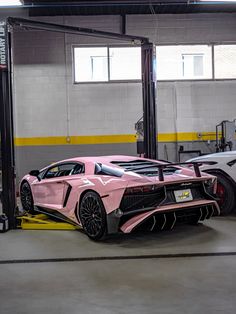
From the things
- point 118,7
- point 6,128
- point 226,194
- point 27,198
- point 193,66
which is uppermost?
point 118,7

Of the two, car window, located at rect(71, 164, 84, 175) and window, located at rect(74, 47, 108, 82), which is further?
window, located at rect(74, 47, 108, 82)

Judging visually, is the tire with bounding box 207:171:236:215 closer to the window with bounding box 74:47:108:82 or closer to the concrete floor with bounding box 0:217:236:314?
the concrete floor with bounding box 0:217:236:314

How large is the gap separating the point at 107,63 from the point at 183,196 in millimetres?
7693

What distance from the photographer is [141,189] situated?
501 cm

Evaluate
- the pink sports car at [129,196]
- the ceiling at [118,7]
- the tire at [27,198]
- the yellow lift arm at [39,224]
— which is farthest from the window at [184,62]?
the yellow lift arm at [39,224]

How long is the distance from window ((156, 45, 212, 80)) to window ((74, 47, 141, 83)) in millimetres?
739

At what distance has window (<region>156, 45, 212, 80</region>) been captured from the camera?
12039 mm

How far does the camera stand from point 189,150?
11.9 metres

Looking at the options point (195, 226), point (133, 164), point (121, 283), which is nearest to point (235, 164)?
point (195, 226)

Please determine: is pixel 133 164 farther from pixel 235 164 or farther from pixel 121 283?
pixel 121 283

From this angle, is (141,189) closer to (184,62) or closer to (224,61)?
(184,62)

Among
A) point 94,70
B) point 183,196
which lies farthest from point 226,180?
point 94,70

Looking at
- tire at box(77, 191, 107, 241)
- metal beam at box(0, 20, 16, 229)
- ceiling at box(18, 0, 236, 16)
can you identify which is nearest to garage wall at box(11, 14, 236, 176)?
ceiling at box(18, 0, 236, 16)

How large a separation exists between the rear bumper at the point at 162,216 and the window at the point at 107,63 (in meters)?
7.42
